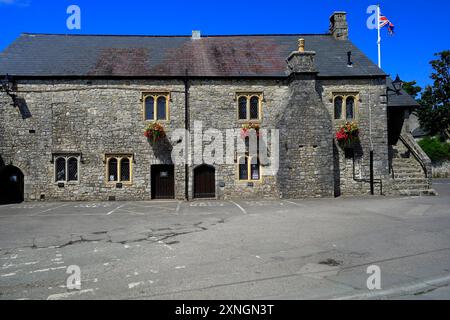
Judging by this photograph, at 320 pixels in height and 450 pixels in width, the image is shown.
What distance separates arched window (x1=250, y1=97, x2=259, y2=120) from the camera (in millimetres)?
18328

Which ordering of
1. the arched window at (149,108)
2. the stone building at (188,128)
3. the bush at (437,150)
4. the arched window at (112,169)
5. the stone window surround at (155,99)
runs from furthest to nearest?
the bush at (437,150)
the arched window at (149,108)
the stone window surround at (155,99)
the arched window at (112,169)
the stone building at (188,128)

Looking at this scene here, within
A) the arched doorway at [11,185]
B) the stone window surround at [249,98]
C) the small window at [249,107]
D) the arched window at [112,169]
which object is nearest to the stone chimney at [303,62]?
the stone window surround at [249,98]

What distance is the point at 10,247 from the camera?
739 centimetres

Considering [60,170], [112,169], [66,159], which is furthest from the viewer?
[112,169]

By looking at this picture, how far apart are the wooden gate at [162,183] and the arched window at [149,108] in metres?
2.79

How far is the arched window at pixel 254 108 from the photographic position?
18.3 meters

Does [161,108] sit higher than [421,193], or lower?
higher

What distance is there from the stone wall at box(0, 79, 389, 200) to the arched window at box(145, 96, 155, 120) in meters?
0.39

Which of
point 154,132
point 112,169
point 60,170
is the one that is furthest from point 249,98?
point 60,170

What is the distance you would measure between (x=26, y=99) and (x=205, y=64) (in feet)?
32.6

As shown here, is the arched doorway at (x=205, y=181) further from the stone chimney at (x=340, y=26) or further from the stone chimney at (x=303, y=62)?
the stone chimney at (x=340, y=26)

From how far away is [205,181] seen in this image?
18.2 meters

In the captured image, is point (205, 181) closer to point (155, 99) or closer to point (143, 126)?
point (143, 126)

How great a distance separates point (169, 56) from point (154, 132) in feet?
17.3
